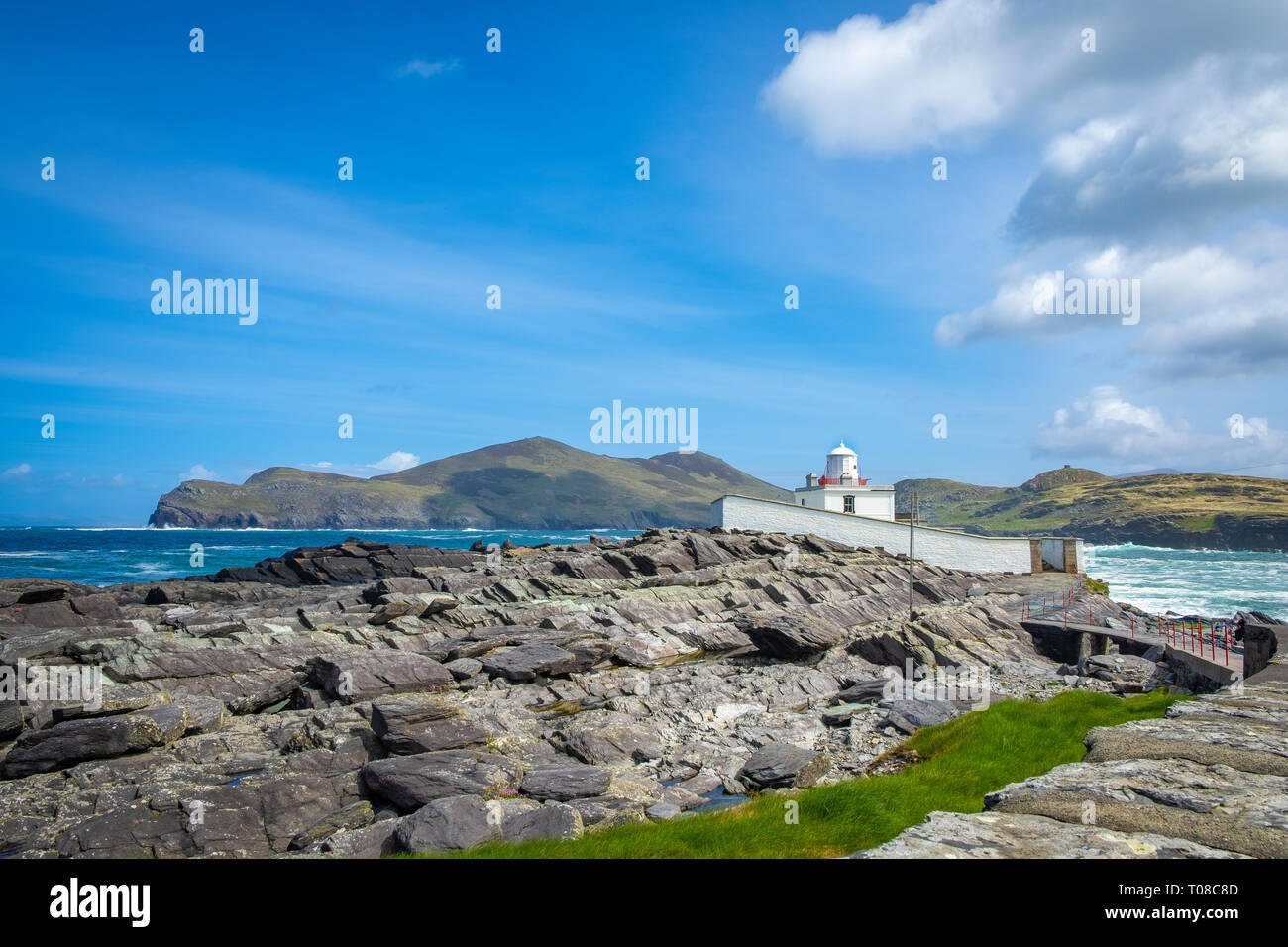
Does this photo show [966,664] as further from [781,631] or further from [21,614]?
[21,614]

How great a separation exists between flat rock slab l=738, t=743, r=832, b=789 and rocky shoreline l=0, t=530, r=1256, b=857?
6 centimetres

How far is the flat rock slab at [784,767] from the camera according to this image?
14.1m

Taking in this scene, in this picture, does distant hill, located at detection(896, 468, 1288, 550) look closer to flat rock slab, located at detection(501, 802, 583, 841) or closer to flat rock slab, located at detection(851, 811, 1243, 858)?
flat rock slab, located at detection(501, 802, 583, 841)

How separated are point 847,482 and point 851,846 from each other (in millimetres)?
55975

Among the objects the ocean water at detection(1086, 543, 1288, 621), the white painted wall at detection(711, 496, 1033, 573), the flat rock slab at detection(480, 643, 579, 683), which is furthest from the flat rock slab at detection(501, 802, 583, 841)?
the ocean water at detection(1086, 543, 1288, 621)

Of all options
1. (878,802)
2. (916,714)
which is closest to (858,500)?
(916,714)

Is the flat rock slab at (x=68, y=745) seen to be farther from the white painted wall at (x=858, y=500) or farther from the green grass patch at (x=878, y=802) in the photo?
the white painted wall at (x=858, y=500)

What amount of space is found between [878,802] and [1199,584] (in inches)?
2969

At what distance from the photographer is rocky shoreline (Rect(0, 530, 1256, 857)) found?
12273mm

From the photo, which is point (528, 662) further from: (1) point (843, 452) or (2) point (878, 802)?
(1) point (843, 452)

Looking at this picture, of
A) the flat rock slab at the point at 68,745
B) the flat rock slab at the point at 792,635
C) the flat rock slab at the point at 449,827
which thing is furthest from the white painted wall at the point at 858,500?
the flat rock slab at the point at 449,827
